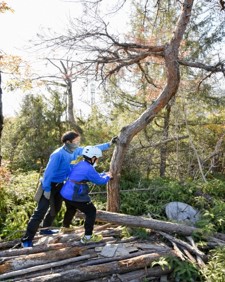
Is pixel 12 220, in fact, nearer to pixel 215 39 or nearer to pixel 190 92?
pixel 190 92

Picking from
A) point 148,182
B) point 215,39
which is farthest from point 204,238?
point 215,39

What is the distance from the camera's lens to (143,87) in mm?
10391

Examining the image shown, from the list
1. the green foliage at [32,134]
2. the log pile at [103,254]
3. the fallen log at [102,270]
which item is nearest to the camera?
the fallen log at [102,270]

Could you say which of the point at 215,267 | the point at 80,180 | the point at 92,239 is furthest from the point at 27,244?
the point at 215,267

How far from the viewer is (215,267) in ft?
15.9

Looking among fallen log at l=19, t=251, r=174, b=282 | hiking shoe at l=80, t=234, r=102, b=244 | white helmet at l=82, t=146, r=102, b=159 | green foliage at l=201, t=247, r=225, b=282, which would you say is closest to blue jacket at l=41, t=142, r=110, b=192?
white helmet at l=82, t=146, r=102, b=159

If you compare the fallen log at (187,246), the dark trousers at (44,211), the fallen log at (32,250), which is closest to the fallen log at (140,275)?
the fallen log at (187,246)

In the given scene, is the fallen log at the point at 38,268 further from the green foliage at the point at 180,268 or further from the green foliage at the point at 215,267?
the green foliage at the point at 215,267

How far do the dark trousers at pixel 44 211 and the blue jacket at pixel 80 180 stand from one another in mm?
294

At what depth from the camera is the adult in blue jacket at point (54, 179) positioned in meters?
5.30

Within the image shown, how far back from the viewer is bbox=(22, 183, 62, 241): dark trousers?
5.28 meters

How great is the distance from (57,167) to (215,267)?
3012 mm

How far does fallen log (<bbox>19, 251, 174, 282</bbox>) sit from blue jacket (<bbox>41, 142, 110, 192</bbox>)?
1477mm

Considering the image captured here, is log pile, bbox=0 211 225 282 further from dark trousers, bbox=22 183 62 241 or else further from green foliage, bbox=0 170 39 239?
green foliage, bbox=0 170 39 239
